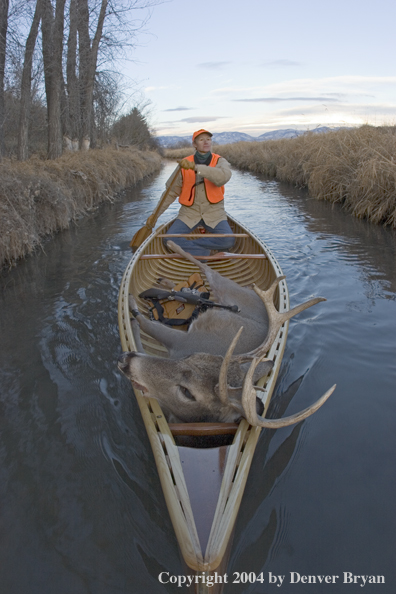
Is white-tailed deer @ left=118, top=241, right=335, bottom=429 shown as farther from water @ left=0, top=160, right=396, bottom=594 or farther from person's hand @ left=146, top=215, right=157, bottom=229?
person's hand @ left=146, top=215, right=157, bottom=229

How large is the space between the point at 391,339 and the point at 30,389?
4.34 m

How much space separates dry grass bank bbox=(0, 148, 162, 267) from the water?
5.88ft

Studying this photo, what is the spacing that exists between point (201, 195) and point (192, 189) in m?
0.22

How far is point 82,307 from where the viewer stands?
6270 mm

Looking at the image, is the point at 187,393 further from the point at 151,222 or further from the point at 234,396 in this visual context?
the point at 151,222

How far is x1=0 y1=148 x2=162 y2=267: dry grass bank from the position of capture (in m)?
7.96

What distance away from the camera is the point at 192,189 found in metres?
6.77

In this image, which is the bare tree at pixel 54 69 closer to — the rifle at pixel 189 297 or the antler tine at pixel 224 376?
the rifle at pixel 189 297

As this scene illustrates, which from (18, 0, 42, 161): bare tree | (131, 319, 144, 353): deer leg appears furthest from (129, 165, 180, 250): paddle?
(18, 0, 42, 161): bare tree

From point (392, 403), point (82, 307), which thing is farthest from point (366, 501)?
point (82, 307)

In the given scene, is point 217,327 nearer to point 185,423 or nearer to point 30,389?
point 185,423

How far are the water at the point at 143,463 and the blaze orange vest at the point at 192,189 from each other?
208cm

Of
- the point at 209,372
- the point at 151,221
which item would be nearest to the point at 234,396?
the point at 209,372

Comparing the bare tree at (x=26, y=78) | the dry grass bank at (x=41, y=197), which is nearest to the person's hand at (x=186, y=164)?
the dry grass bank at (x=41, y=197)
